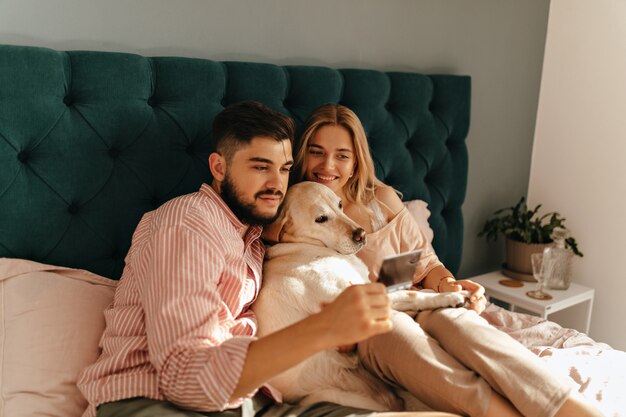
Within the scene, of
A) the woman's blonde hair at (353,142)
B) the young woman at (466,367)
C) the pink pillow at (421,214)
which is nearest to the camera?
the young woman at (466,367)

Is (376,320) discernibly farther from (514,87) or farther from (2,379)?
(514,87)

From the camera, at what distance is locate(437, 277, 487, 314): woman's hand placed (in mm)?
1829

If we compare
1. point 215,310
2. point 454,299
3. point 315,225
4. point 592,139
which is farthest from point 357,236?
point 592,139

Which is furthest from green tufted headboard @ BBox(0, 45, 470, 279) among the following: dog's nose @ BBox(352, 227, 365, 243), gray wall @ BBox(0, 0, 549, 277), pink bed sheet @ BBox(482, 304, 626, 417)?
pink bed sheet @ BBox(482, 304, 626, 417)

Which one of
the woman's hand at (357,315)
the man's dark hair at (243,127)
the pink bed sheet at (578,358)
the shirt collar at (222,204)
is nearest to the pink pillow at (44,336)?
the shirt collar at (222,204)

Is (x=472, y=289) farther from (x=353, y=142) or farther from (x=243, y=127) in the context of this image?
(x=243, y=127)

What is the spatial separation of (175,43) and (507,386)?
155cm

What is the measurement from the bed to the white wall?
1.20 metres

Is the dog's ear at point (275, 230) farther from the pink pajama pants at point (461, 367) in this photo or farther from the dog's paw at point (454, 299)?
the dog's paw at point (454, 299)

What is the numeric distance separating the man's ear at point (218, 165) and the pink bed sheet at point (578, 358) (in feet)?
3.45

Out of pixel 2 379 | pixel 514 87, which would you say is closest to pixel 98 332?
pixel 2 379

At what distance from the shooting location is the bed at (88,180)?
152 centimetres

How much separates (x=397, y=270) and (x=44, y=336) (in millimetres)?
962

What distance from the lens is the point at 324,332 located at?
119 cm
